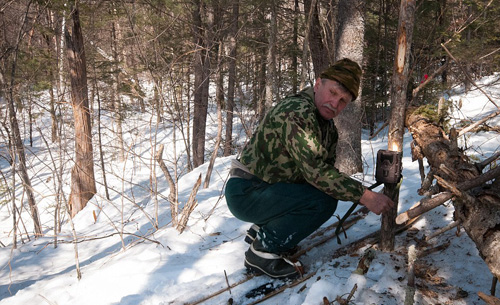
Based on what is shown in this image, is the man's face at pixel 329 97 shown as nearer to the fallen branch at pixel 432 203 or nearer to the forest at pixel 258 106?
the forest at pixel 258 106

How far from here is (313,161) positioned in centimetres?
205

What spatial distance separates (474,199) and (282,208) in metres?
1.12

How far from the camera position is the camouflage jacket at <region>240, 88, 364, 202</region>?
80.2 inches

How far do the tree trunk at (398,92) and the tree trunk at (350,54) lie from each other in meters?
2.60

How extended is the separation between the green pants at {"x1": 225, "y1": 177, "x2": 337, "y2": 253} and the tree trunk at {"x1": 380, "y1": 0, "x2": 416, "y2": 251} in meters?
0.39

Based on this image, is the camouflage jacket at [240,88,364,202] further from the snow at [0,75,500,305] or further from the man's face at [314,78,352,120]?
the snow at [0,75,500,305]

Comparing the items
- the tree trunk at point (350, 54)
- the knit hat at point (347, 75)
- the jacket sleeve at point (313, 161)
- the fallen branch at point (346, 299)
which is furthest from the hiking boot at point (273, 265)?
the tree trunk at point (350, 54)

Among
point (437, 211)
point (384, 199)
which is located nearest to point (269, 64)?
point (437, 211)

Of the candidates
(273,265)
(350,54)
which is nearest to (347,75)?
(273,265)

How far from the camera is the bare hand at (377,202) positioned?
199 centimetres

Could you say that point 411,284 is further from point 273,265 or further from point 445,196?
point 273,265

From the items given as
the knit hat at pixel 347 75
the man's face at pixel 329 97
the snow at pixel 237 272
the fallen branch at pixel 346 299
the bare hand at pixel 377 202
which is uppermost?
the knit hat at pixel 347 75

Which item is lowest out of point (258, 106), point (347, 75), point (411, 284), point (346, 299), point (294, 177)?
point (346, 299)

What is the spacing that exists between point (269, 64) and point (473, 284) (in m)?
6.06
